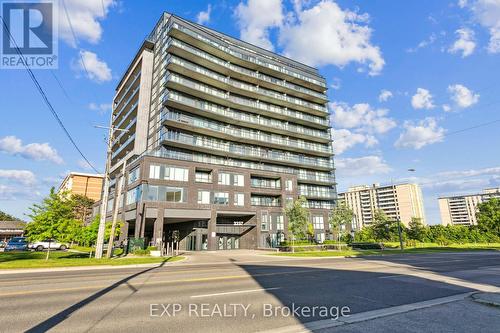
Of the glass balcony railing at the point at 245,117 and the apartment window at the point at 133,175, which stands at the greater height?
the glass balcony railing at the point at 245,117

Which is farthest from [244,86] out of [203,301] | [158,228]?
[203,301]

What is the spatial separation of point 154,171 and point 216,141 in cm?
1785

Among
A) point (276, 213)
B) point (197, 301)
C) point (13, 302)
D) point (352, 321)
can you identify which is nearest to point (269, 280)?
point (197, 301)

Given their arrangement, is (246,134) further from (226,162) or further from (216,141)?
(226,162)

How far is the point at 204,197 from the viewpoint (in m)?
43.4

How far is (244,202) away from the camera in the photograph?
4681 centimetres

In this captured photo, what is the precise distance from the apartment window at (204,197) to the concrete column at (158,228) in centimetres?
581

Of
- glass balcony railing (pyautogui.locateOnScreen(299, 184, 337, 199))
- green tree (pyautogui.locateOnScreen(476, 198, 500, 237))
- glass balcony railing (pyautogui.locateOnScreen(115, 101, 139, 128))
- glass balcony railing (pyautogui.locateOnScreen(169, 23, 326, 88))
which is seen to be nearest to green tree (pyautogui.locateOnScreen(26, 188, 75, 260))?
glass balcony railing (pyautogui.locateOnScreen(115, 101, 139, 128))

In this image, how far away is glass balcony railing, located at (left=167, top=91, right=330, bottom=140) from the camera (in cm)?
5238

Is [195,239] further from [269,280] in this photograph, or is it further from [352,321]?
[352,321]

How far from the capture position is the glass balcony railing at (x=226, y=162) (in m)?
42.8

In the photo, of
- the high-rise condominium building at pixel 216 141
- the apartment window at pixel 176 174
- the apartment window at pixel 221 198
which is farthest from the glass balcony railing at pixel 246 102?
the apartment window at pixel 221 198

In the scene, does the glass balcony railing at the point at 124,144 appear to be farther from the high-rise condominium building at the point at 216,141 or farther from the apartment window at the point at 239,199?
the apartment window at the point at 239,199

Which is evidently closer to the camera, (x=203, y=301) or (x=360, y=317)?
(x=360, y=317)
